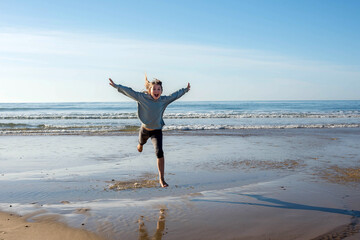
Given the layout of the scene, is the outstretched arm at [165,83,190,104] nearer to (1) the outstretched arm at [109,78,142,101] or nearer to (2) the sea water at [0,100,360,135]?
(1) the outstretched arm at [109,78,142,101]

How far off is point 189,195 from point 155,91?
2.09m

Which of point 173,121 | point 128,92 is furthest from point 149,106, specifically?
point 173,121

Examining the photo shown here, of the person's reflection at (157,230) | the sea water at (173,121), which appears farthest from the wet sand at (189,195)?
the sea water at (173,121)

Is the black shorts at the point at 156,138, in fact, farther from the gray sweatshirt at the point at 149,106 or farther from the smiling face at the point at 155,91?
the smiling face at the point at 155,91

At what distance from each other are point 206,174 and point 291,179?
200 cm

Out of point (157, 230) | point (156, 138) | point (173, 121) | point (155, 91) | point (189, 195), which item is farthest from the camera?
point (173, 121)

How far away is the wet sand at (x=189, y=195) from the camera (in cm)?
444

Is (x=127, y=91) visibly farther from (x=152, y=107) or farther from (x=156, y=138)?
(x=156, y=138)

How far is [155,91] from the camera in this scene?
6211 millimetres

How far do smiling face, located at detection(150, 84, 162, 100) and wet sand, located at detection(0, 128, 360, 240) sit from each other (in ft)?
6.22

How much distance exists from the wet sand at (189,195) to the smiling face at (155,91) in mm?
1895

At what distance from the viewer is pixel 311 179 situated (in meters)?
7.33

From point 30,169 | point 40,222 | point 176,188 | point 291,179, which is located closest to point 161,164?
point 176,188

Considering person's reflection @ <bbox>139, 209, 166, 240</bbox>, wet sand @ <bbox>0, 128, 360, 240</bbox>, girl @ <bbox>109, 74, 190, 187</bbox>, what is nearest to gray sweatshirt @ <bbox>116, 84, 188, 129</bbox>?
girl @ <bbox>109, 74, 190, 187</bbox>
